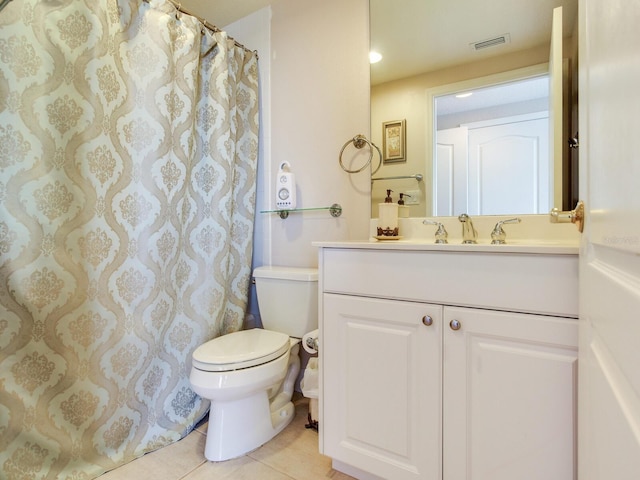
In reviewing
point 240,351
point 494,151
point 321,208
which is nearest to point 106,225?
point 240,351

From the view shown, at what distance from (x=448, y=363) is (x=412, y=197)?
77 cm

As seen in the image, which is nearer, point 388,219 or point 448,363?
point 448,363

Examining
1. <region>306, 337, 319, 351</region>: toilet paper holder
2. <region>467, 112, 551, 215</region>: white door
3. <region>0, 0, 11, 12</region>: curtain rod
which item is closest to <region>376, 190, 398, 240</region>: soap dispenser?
<region>467, 112, 551, 215</region>: white door

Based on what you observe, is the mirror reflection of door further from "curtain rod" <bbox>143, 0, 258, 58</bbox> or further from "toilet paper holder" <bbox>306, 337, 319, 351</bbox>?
"curtain rod" <bbox>143, 0, 258, 58</bbox>

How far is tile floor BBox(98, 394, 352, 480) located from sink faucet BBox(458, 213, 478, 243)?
1.03 meters

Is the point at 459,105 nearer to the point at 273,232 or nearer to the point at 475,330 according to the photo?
the point at 475,330

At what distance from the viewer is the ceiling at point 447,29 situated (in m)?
1.20

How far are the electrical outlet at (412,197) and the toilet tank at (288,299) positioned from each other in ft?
1.79

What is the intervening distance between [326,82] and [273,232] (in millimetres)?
860

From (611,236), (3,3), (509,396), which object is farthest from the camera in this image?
(3,3)

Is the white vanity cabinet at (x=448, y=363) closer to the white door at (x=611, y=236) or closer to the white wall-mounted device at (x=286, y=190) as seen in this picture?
the white door at (x=611, y=236)

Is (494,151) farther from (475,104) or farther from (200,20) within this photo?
(200,20)

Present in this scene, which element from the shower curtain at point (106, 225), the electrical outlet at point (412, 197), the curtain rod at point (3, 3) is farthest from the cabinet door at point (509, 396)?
the curtain rod at point (3, 3)

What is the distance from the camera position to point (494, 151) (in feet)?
4.17
